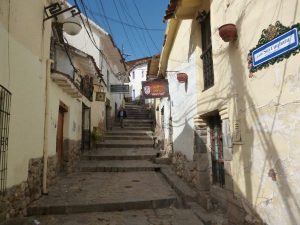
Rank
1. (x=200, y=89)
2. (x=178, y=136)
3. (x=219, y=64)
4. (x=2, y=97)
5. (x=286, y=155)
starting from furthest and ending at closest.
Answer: (x=178, y=136) → (x=200, y=89) → (x=219, y=64) → (x=2, y=97) → (x=286, y=155)

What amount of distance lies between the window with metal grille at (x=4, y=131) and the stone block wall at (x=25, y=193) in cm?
32

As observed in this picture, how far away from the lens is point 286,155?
3600 mm

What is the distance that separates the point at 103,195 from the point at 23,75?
3.74 meters

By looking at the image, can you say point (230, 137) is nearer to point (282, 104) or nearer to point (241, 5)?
point (282, 104)

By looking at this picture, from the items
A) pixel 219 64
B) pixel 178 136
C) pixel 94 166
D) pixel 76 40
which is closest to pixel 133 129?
pixel 76 40

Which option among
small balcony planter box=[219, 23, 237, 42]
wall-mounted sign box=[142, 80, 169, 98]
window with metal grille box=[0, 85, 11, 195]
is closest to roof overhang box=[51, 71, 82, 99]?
wall-mounted sign box=[142, 80, 169, 98]

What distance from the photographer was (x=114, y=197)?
7.71 metres

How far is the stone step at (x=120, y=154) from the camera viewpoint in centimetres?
1331

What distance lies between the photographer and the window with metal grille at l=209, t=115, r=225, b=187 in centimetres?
635

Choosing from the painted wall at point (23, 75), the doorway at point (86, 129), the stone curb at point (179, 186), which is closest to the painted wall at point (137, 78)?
the doorway at point (86, 129)

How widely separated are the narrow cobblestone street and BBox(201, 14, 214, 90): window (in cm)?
286

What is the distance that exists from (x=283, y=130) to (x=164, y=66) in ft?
32.5

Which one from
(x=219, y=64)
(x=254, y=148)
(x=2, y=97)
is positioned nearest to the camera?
(x=254, y=148)

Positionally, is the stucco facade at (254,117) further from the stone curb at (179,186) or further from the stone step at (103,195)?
the stone step at (103,195)
